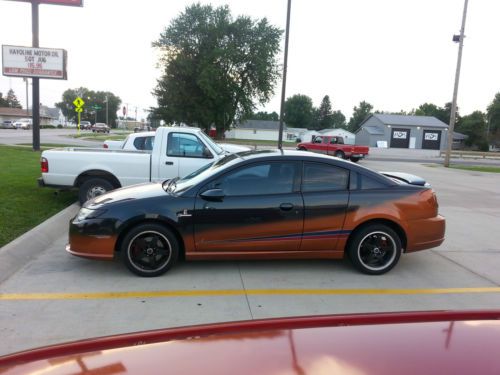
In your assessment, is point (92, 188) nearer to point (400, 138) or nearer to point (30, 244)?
point (30, 244)

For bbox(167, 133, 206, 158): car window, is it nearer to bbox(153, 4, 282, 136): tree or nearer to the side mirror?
the side mirror

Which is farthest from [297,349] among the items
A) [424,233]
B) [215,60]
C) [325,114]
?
[325,114]

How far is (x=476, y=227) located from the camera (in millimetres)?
8492

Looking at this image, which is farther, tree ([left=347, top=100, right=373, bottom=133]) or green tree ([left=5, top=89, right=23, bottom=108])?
green tree ([left=5, top=89, right=23, bottom=108])

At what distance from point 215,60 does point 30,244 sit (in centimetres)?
4418

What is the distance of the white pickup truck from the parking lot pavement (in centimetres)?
229

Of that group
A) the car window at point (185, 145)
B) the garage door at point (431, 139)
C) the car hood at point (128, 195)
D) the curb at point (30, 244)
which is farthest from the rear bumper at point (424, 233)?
the garage door at point (431, 139)

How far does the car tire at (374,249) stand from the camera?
212 inches

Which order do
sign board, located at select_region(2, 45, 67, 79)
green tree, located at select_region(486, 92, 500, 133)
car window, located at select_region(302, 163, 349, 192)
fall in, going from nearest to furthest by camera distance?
car window, located at select_region(302, 163, 349, 192)
sign board, located at select_region(2, 45, 67, 79)
green tree, located at select_region(486, 92, 500, 133)

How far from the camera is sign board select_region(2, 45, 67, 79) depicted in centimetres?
1858

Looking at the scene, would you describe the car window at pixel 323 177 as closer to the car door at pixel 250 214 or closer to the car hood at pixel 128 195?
the car door at pixel 250 214

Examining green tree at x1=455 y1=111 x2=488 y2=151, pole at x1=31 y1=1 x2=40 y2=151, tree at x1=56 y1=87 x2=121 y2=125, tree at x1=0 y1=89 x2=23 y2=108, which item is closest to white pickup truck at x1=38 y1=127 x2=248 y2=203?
pole at x1=31 y1=1 x2=40 y2=151

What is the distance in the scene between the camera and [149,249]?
5.10 meters

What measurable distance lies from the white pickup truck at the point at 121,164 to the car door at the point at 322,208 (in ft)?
12.5
